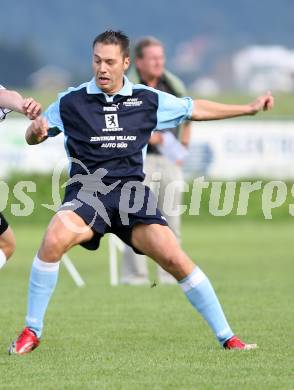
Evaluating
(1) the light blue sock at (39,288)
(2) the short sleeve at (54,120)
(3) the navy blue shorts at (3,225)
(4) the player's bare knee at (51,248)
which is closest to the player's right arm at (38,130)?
(2) the short sleeve at (54,120)

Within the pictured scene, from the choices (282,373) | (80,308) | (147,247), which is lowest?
(80,308)

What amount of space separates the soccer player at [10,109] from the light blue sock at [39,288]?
803mm

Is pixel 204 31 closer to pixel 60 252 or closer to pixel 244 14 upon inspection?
pixel 244 14

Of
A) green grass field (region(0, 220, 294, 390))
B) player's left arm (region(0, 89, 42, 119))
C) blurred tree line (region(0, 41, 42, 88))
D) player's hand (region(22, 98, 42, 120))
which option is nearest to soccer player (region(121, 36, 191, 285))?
green grass field (region(0, 220, 294, 390))

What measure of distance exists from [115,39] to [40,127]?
2.63ft

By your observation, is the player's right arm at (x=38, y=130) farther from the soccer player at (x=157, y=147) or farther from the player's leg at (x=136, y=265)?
the player's leg at (x=136, y=265)

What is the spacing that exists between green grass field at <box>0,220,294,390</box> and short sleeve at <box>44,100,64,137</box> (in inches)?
58.2

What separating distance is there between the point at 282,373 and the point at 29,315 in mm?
1865

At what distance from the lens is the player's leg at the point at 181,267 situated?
26.4 ft

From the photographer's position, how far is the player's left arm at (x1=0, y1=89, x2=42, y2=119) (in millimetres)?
7762

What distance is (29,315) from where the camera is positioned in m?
8.18

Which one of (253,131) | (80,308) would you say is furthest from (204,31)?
(80,308)

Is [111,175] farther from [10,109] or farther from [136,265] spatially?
[136,265]

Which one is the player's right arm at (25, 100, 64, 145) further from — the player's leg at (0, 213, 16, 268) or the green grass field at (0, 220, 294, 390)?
the green grass field at (0, 220, 294, 390)
